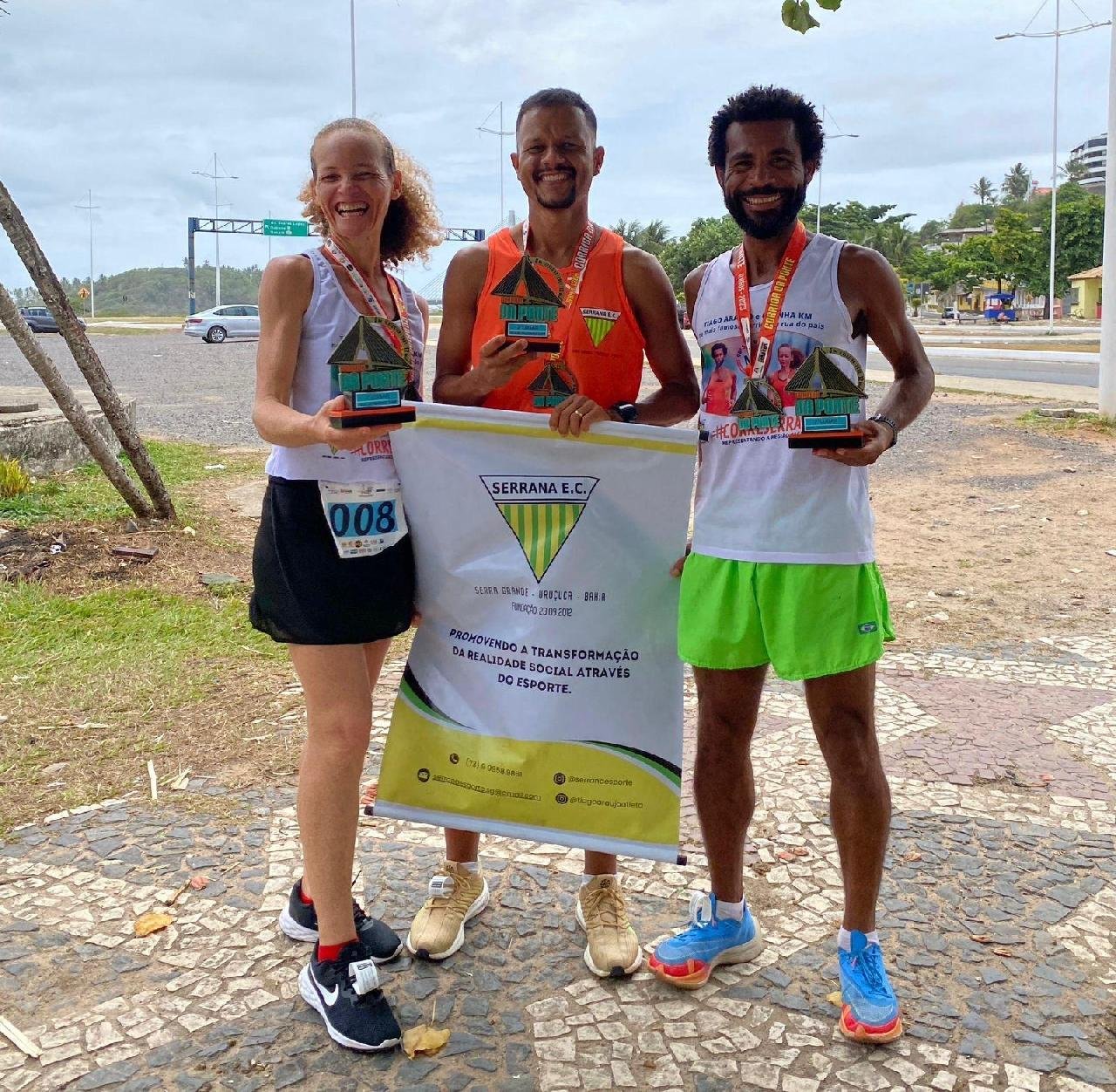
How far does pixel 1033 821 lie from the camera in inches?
136

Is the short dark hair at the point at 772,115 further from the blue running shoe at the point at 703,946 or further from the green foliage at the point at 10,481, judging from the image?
the green foliage at the point at 10,481

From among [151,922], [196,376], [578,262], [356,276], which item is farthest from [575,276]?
[196,376]

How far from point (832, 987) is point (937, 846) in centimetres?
84

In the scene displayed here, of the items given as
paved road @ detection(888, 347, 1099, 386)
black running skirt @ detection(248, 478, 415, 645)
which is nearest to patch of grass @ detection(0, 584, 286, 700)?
black running skirt @ detection(248, 478, 415, 645)

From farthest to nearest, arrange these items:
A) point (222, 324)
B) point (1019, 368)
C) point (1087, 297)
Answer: point (1087, 297) → point (222, 324) → point (1019, 368)

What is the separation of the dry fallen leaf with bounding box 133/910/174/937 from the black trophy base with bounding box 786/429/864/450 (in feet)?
6.71

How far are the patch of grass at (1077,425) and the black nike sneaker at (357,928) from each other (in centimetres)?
1089

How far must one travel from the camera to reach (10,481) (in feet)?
25.8

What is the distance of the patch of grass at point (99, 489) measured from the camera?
7320 millimetres

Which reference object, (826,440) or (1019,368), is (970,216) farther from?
(826,440)

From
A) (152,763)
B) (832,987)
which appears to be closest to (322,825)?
(832,987)

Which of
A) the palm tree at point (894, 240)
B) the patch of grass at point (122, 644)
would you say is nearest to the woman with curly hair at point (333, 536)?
the patch of grass at point (122, 644)

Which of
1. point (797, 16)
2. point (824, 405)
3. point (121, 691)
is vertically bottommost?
point (121, 691)

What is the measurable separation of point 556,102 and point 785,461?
0.99m
